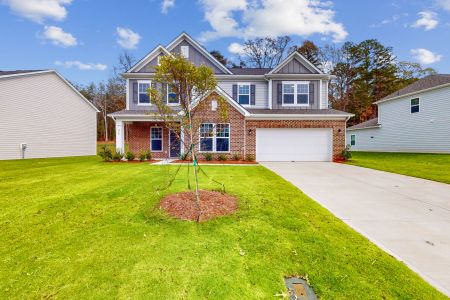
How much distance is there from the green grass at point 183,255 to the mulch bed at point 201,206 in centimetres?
24

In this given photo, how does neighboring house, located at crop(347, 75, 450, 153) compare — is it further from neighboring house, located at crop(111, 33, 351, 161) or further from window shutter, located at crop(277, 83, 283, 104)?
window shutter, located at crop(277, 83, 283, 104)

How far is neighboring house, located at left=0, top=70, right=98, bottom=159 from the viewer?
16.8m

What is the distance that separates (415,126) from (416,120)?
1.76 feet

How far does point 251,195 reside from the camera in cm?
649

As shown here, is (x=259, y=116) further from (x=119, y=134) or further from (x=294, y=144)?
(x=119, y=134)

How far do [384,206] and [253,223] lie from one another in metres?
3.67

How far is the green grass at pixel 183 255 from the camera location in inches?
105

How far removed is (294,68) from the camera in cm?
1748

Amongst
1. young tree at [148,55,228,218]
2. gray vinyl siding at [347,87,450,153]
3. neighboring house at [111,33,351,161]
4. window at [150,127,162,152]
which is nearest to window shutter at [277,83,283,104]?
neighboring house at [111,33,351,161]

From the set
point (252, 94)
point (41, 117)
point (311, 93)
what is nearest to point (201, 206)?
point (252, 94)

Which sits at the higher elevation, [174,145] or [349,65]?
[349,65]

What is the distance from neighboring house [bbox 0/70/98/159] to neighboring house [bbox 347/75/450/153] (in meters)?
30.3

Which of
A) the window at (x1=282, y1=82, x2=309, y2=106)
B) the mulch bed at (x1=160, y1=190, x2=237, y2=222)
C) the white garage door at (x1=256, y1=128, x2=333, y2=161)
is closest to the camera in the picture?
the mulch bed at (x1=160, y1=190, x2=237, y2=222)

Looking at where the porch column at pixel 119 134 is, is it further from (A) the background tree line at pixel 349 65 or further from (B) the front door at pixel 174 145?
(A) the background tree line at pixel 349 65
